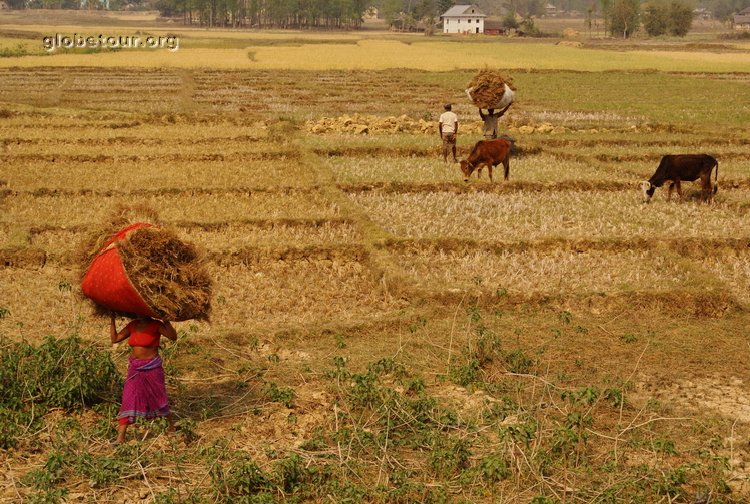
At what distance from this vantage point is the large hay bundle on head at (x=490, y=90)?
Answer: 15602mm

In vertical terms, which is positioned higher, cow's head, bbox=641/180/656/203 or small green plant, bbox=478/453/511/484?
cow's head, bbox=641/180/656/203

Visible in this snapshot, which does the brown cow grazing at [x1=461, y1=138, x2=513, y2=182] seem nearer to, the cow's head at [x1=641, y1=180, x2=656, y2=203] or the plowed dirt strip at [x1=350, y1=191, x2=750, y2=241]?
the plowed dirt strip at [x1=350, y1=191, x2=750, y2=241]

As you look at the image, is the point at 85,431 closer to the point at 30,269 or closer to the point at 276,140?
the point at 30,269

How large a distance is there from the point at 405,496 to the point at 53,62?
130 feet

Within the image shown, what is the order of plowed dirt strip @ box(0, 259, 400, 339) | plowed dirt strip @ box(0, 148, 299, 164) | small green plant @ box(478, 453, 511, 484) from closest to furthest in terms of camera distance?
1. small green plant @ box(478, 453, 511, 484)
2. plowed dirt strip @ box(0, 259, 400, 339)
3. plowed dirt strip @ box(0, 148, 299, 164)

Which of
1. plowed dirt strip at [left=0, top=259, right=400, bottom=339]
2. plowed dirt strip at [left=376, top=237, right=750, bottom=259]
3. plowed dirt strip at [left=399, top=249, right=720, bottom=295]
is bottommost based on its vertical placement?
plowed dirt strip at [left=0, top=259, right=400, bottom=339]

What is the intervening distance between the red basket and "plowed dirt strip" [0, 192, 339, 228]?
606 centimetres

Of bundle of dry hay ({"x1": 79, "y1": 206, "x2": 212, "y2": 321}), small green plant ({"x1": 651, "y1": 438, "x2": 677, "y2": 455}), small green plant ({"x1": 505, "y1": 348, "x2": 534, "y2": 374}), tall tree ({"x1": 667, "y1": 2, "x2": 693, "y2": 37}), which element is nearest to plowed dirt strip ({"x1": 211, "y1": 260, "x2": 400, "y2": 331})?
small green plant ({"x1": 505, "y1": 348, "x2": 534, "y2": 374})

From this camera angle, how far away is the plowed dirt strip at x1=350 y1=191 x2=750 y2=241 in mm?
11570

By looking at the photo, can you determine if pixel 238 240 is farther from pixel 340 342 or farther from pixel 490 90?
pixel 490 90

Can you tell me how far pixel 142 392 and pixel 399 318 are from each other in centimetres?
Answer: 316

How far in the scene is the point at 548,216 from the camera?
12578 mm

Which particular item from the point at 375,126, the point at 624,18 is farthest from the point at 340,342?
the point at 624,18

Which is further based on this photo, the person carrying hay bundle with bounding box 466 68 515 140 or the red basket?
the person carrying hay bundle with bounding box 466 68 515 140
